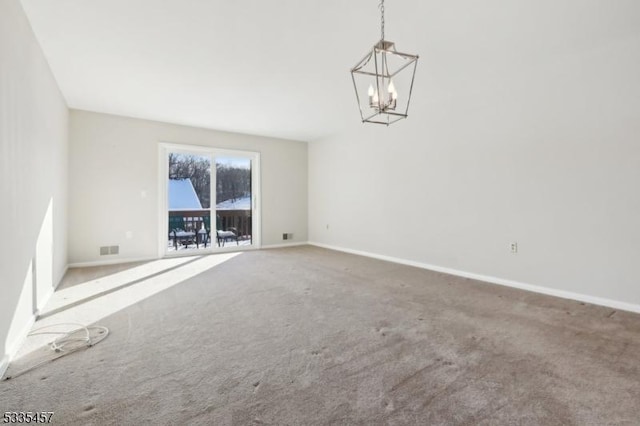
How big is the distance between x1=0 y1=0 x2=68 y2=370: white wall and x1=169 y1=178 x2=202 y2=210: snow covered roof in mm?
2107

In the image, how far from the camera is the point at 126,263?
495 centimetres

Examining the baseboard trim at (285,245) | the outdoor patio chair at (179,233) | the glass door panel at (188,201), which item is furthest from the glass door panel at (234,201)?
the outdoor patio chair at (179,233)

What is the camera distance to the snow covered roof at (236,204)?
611 cm

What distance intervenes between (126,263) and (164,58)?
3.42 m

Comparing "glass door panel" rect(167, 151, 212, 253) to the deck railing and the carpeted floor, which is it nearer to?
the deck railing

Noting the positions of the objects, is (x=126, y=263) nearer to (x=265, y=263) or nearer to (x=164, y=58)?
(x=265, y=263)

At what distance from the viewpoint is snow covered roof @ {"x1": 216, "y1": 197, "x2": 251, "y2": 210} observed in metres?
6.11

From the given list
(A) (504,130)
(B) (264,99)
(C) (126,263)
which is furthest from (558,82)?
(C) (126,263)

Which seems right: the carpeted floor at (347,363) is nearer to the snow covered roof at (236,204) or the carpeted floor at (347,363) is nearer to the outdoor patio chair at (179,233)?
the outdoor patio chair at (179,233)

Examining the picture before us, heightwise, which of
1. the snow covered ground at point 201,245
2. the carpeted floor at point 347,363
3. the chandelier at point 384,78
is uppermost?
the chandelier at point 384,78

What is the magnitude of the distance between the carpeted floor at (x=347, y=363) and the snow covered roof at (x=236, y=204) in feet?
9.94

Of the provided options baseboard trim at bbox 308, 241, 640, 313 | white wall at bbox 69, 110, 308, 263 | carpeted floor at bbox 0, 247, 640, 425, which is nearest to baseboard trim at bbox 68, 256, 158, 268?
white wall at bbox 69, 110, 308, 263

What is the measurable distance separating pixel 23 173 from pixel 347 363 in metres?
2.75

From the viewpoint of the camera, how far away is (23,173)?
2.29 meters
